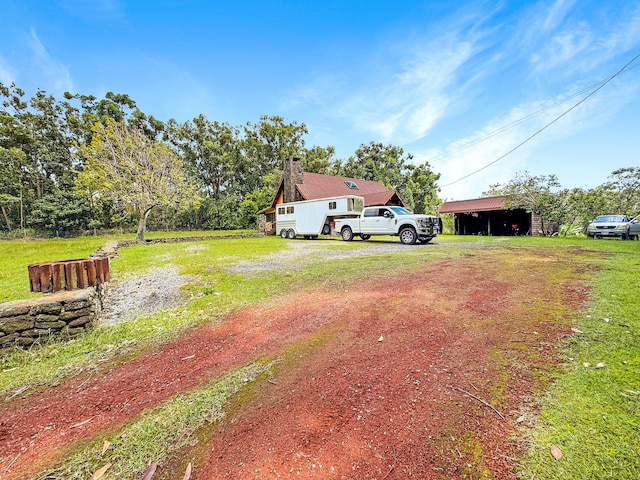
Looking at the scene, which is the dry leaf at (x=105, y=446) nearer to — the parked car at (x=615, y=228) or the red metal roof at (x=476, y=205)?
the parked car at (x=615, y=228)

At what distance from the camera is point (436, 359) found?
2775mm

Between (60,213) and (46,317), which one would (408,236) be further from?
(60,213)

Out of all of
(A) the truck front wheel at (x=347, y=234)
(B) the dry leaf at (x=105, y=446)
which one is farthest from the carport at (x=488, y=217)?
(B) the dry leaf at (x=105, y=446)

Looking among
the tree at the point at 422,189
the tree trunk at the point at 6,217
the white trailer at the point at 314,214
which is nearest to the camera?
the white trailer at the point at 314,214

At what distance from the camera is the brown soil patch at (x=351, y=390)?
5.84 ft

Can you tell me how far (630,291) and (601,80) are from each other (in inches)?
589

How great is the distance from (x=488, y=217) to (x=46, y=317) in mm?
27372

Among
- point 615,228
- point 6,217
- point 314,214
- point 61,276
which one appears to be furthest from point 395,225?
point 6,217

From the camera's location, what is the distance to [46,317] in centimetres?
390

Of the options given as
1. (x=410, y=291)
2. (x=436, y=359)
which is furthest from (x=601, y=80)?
(x=436, y=359)


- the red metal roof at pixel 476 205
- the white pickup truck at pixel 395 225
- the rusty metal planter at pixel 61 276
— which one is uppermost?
the red metal roof at pixel 476 205

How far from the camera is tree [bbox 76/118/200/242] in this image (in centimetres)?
1861

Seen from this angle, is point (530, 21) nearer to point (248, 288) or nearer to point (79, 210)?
point (248, 288)

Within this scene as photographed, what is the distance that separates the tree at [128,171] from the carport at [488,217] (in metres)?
23.7
